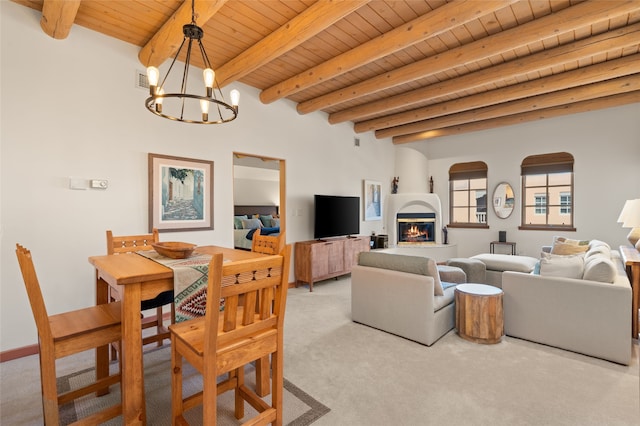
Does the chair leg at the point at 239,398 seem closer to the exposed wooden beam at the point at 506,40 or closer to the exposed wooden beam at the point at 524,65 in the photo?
the exposed wooden beam at the point at 506,40

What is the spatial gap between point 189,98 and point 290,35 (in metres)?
1.25

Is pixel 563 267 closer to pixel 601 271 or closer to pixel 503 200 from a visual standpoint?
pixel 601 271

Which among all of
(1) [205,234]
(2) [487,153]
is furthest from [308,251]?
(2) [487,153]

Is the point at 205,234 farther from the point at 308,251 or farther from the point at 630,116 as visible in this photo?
the point at 630,116

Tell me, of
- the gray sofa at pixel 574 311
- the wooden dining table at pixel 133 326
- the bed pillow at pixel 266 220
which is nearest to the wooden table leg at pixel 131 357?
the wooden dining table at pixel 133 326

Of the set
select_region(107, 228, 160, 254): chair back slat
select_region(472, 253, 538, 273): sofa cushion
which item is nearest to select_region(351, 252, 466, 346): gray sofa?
select_region(472, 253, 538, 273): sofa cushion

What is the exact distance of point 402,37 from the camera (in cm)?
281

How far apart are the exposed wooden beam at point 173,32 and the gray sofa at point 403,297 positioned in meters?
2.59

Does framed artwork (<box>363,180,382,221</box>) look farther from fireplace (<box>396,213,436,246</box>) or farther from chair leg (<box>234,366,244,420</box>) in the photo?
chair leg (<box>234,366,244,420</box>)

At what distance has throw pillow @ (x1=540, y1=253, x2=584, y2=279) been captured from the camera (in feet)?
8.75

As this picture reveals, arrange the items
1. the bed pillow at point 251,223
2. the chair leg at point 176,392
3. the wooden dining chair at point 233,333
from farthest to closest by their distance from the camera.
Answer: the bed pillow at point 251,223 < the chair leg at point 176,392 < the wooden dining chair at point 233,333

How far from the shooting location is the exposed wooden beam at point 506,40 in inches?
96.7

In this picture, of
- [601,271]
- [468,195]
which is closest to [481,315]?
[601,271]

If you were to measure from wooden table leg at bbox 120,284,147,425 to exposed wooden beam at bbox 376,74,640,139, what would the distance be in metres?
5.45
